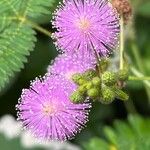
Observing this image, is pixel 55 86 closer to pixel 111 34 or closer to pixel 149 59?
pixel 111 34

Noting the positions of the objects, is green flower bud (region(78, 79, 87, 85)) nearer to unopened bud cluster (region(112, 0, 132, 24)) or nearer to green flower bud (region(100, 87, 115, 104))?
green flower bud (region(100, 87, 115, 104))

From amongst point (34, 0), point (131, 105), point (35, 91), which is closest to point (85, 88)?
point (35, 91)

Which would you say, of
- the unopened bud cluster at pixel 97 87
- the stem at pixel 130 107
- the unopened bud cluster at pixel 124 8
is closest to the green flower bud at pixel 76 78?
the unopened bud cluster at pixel 97 87

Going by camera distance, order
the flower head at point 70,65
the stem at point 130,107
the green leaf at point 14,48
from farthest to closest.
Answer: the stem at point 130,107, the green leaf at point 14,48, the flower head at point 70,65

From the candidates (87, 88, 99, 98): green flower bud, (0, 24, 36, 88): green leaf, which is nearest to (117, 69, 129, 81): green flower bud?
(87, 88, 99, 98): green flower bud

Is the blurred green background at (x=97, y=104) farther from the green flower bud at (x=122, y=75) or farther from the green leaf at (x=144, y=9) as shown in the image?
the green flower bud at (x=122, y=75)

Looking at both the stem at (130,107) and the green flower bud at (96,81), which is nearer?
the green flower bud at (96,81)
